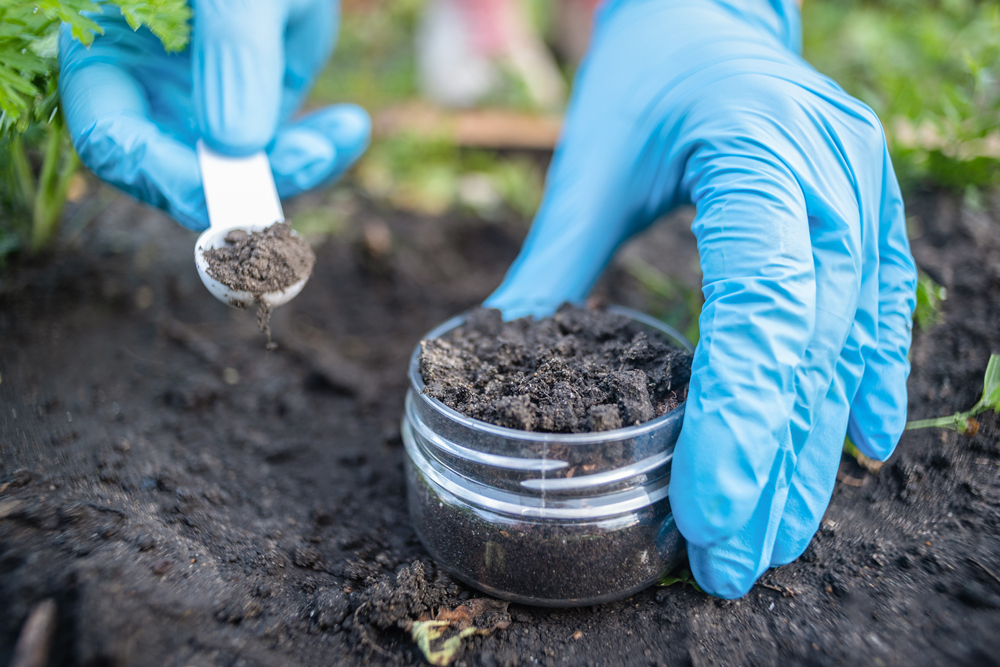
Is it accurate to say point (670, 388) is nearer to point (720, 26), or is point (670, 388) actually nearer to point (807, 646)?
point (807, 646)

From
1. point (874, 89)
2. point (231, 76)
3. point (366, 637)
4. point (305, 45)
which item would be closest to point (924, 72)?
point (874, 89)

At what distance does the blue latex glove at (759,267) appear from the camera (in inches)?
47.7

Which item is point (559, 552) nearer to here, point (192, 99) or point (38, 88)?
point (192, 99)

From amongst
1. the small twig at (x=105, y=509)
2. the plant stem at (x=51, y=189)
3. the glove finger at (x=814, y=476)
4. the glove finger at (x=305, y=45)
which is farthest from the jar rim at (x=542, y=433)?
the glove finger at (x=305, y=45)

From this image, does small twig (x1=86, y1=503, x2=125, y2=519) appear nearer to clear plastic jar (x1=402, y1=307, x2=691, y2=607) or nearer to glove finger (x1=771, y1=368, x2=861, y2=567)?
clear plastic jar (x1=402, y1=307, x2=691, y2=607)

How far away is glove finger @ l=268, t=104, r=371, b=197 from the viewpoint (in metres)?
1.92

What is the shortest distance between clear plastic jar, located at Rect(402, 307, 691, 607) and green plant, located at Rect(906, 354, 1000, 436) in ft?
2.64

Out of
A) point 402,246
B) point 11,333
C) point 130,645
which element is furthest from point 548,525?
point 402,246

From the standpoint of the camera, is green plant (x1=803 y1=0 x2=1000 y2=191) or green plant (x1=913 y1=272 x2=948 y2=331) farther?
green plant (x1=803 y1=0 x2=1000 y2=191)

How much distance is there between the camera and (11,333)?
182 centimetres

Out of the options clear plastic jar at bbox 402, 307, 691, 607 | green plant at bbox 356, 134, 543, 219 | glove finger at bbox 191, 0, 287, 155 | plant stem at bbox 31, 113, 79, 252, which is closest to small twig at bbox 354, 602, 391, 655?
clear plastic jar at bbox 402, 307, 691, 607

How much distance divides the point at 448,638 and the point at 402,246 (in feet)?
6.77

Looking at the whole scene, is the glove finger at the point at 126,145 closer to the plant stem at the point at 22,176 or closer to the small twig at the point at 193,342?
the plant stem at the point at 22,176

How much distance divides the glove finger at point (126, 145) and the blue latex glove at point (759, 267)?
94cm
